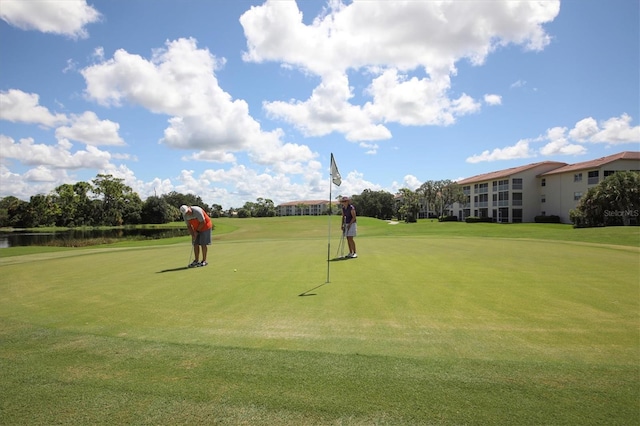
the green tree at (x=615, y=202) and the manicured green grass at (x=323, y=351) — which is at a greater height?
the green tree at (x=615, y=202)

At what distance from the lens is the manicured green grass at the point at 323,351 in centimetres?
366

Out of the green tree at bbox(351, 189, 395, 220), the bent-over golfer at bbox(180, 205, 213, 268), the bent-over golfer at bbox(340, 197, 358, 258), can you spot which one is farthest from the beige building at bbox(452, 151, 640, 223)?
the bent-over golfer at bbox(180, 205, 213, 268)

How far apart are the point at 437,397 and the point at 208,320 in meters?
4.07

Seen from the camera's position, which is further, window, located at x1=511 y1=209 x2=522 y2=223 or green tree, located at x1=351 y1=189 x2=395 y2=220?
green tree, located at x1=351 y1=189 x2=395 y2=220

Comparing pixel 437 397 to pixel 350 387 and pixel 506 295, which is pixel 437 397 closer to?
pixel 350 387

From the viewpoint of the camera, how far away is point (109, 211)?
9125cm

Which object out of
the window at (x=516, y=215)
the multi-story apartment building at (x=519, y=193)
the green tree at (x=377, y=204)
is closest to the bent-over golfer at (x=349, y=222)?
the multi-story apartment building at (x=519, y=193)

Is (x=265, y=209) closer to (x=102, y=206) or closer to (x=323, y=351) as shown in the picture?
(x=102, y=206)

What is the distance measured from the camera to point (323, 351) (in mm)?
5008

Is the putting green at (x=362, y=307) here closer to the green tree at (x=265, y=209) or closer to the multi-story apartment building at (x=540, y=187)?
the multi-story apartment building at (x=540, y=187)

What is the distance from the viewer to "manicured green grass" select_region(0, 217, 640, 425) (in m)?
3.66

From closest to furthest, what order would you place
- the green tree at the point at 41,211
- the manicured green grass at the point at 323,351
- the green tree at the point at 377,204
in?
1. the manicured green grass at the point at 323,351
2. the green tree at the point at 41,211
3. the green tree at the point at 377,204

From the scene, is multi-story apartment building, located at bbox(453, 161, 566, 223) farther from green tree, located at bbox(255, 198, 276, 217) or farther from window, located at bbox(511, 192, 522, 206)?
green tree, located at bbox(255, 198, 276, 217)

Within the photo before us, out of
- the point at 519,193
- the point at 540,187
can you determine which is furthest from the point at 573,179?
the point at 519,193
